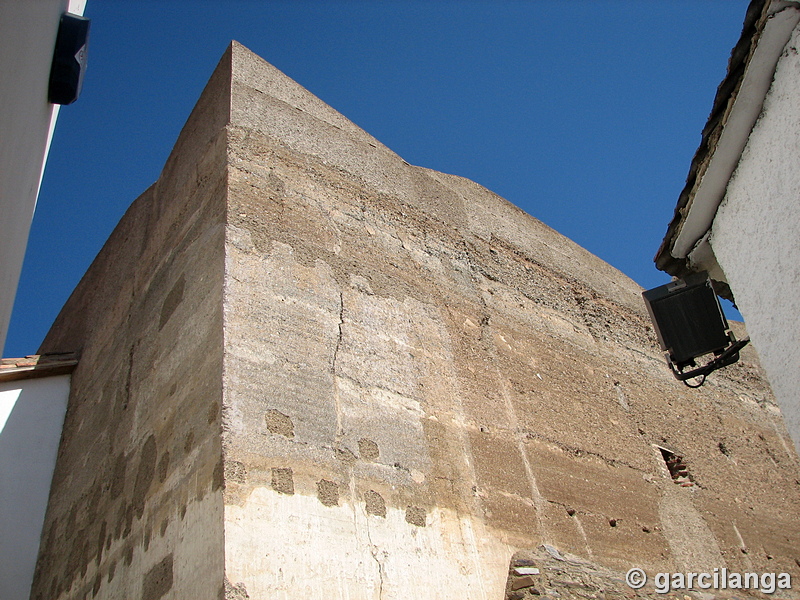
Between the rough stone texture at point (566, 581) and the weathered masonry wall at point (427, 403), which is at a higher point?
the weathered masonry wall at point (427, 403)

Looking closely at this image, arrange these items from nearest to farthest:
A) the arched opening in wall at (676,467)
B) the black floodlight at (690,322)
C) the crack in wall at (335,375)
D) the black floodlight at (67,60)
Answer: the black floodlight at (67,60), the black floodlight at (690,322), the crack in wall at (335,375), the arched opening in wall at (676,467)

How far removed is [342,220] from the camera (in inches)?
260

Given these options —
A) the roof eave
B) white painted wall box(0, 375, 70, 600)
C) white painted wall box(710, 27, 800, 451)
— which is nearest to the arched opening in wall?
the roof eave

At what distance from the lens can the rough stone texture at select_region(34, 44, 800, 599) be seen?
464 cm

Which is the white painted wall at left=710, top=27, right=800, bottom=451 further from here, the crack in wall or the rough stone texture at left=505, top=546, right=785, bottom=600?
the crack in wall

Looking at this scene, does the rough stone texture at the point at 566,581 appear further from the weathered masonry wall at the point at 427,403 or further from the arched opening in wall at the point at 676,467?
the arched opening in wall at the point at 676,467

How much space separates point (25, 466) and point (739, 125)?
715cm

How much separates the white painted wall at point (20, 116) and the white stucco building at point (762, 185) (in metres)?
3.19

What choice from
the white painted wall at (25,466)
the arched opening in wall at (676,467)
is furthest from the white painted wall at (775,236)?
the white painted wall at (25,466)

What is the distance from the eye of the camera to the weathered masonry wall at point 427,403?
4.67m

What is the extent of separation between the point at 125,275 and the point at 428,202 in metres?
3.37

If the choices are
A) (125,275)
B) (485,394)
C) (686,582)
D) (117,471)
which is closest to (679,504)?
(686,582)

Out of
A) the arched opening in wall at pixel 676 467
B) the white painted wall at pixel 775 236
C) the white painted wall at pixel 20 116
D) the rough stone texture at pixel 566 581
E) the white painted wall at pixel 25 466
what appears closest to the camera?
the white painted wall at pixel 20 116

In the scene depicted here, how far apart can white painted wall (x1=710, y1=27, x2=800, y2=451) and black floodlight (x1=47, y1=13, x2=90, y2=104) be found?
3220 millimetres
